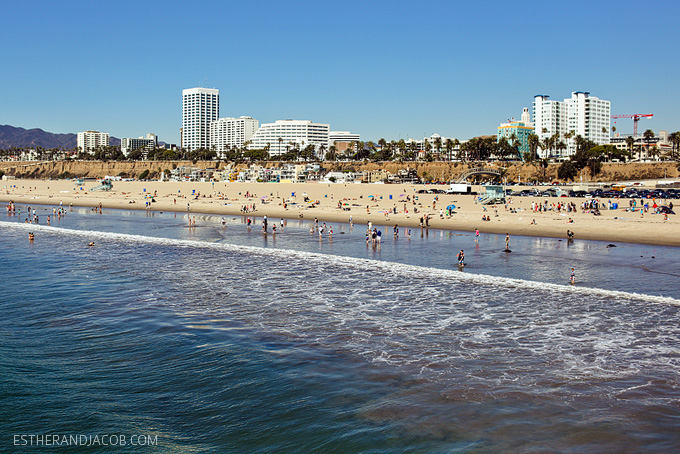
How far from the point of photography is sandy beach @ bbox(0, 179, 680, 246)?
1607 inches

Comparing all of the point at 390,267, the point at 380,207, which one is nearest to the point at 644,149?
the point at 380,207

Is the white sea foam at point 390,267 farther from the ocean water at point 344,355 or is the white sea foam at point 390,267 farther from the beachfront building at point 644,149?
the beachfront building at point 644,149

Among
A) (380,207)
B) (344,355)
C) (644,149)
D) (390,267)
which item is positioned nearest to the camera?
(344,355)

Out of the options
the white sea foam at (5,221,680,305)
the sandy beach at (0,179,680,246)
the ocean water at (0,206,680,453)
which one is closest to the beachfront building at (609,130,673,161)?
the sandy beach at (0,179,680,246)

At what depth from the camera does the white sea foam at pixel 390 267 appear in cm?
2102

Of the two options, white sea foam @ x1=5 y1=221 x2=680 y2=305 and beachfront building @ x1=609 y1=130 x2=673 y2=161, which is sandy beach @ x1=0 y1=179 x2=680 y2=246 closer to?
white sea foam @ x1=5 y1=221 x2=680 y2=305

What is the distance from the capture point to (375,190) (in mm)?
81188

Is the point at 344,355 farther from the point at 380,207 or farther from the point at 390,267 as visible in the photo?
the point at 380,207

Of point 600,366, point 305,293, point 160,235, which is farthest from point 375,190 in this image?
point 600,366

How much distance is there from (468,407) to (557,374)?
10.2 feet

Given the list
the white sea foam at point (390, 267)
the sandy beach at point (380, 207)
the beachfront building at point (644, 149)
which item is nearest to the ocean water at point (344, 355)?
the white sea foam at point (390, 267)

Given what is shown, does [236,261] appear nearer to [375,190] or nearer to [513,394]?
[513,394]

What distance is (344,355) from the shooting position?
45.7ft

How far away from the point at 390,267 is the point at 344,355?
1325 cm
